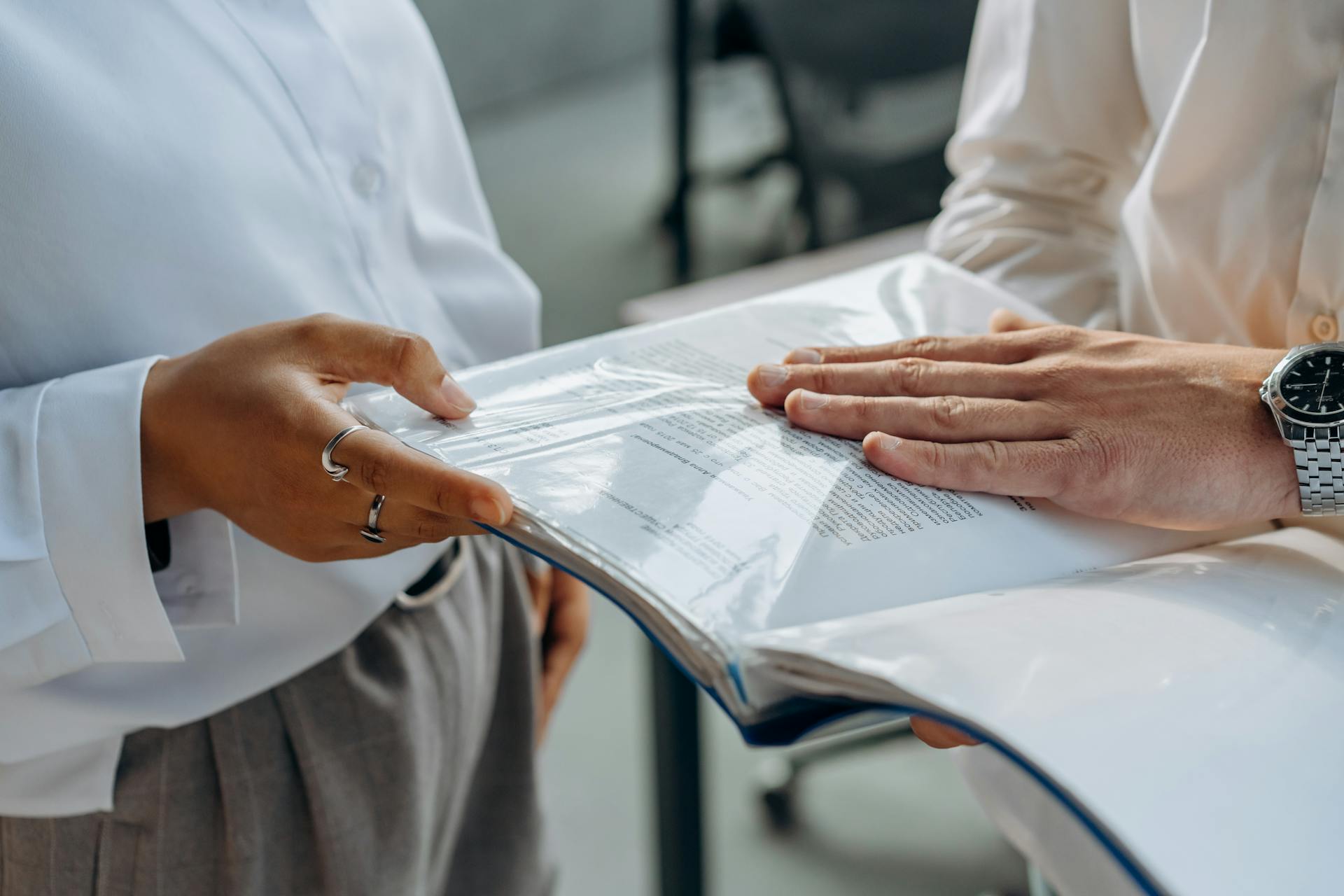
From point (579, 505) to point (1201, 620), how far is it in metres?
0.28

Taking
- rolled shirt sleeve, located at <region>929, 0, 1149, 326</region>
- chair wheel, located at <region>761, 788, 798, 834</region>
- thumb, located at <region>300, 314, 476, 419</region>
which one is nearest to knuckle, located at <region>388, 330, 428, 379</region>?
thumb, located at <region>300, 314, 476, 419</region>

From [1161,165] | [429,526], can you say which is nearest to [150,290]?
[429,526]

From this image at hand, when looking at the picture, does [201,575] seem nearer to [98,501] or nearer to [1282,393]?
[98,501]

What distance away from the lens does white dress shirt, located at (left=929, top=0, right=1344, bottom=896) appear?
64 centimetres

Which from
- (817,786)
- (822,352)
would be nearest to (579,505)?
(822,352)

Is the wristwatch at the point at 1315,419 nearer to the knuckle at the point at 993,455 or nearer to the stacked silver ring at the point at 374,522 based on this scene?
the knuckle at the point at 993,455

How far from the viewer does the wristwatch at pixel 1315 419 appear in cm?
55

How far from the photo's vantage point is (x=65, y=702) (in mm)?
662

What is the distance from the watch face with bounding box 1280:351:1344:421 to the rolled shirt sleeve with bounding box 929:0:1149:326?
0.25m

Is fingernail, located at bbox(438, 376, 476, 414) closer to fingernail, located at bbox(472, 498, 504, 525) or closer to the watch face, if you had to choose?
fingernail, located at bbox(472, 498, 504, 525)

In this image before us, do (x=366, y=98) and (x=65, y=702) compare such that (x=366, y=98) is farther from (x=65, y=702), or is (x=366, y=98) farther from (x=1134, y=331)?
(x=1134, y=331)

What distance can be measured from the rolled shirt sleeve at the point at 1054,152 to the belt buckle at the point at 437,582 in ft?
1.52

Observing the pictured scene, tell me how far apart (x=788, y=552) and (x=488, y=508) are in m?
0.14

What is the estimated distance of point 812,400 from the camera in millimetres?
597
